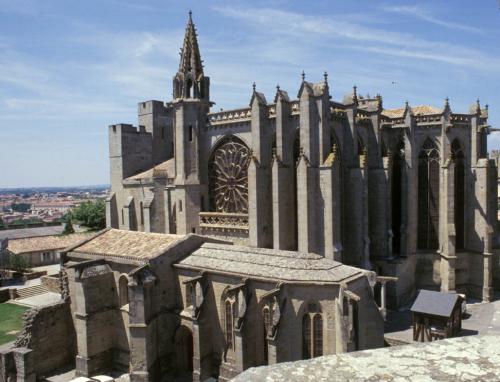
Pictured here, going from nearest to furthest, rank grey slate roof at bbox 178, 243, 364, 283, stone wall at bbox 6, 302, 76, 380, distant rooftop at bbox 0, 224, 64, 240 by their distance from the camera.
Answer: grey slate roof at bbox 178, 243, 364, 283 < stone wall at bbox 6, 302, 76, 380 < distant rooftop at bbox 0, 224, 64, 240

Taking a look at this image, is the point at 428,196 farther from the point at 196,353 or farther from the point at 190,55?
the point at 196,353

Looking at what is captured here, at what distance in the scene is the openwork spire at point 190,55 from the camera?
30703 millimetres

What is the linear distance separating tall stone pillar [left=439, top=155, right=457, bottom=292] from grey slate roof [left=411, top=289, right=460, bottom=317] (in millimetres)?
6154

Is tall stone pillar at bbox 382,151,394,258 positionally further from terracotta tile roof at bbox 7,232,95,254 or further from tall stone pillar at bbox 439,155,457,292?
terracotta tile roof at bbox 7,232,95,254

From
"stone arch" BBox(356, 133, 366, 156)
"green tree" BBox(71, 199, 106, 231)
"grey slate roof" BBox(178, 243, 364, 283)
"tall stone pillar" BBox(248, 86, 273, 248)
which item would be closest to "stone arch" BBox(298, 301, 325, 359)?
"grey slate roof" BBox(178, 243, 364, 283)

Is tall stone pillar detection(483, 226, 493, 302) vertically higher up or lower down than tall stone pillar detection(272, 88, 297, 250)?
lower down

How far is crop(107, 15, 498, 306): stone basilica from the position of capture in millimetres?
24859

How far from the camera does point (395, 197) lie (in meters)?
32.3

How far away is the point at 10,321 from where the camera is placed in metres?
30.5

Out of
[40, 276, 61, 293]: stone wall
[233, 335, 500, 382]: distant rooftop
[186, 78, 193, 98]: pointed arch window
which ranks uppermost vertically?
[186, 78, 193, 98]: pointed arch window

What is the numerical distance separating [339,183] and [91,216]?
158ft

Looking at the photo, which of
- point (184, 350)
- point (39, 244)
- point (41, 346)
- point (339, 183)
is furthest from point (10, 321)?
point (339, 183)

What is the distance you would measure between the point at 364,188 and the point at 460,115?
448 inches

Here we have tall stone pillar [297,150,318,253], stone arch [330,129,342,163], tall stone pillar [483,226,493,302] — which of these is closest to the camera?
tall stone pillar [297,150,318,253]
